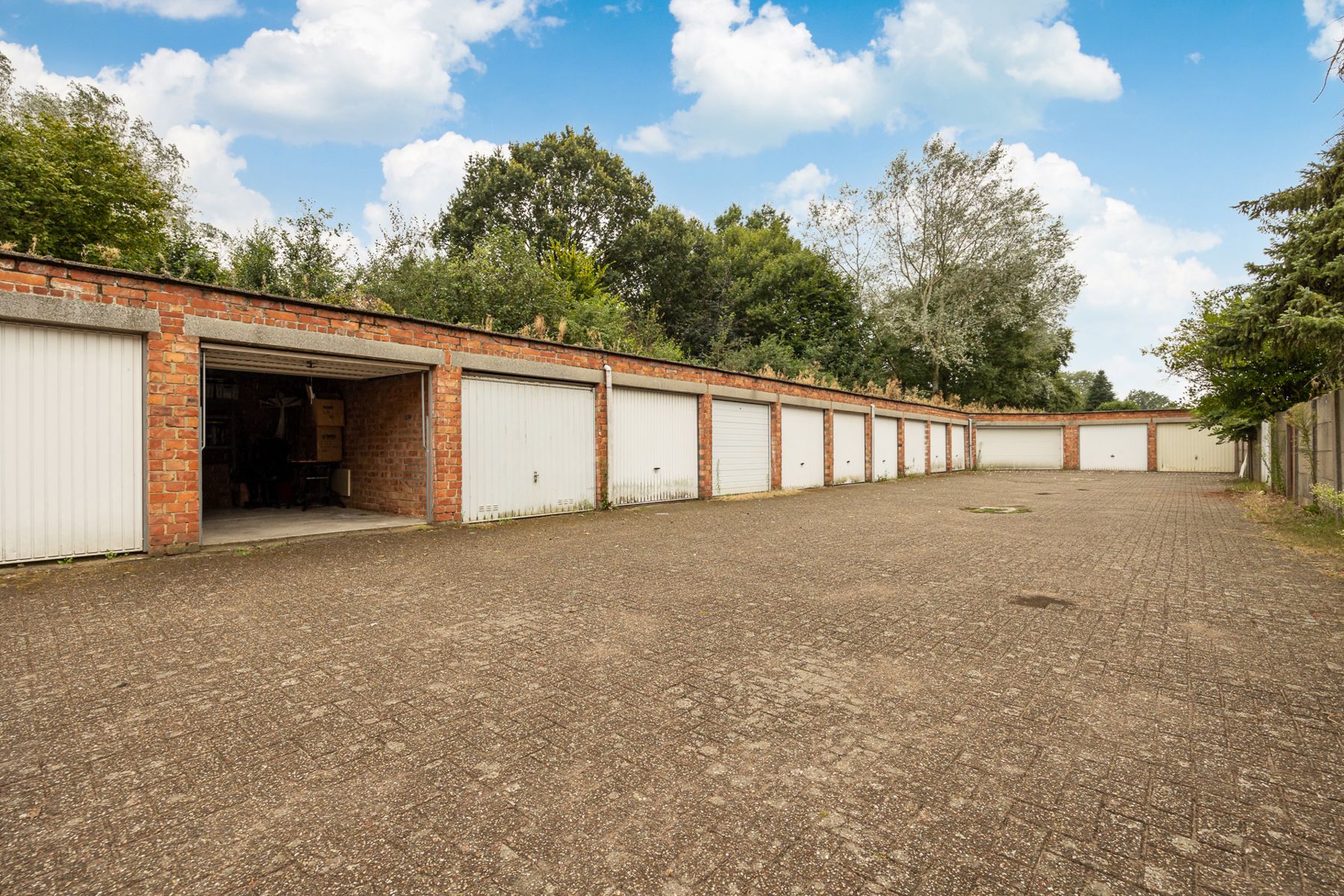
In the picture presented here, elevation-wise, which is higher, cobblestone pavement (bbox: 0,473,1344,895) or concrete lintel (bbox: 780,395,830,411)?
concrete lintel (bbox: 780,395,830,411)

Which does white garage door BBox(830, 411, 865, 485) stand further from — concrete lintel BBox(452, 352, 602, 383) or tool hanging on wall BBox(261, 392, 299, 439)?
tool hanging on wall BBox(261, 392, 299, 439)

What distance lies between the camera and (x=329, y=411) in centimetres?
1042

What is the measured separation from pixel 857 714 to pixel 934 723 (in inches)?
12.6

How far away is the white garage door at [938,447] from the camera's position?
23609 millimetres

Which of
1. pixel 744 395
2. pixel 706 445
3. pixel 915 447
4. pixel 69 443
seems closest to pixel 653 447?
pixel 706 445

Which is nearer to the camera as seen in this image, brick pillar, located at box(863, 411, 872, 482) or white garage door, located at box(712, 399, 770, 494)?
white garage door, located at box(712, 399, 770, 494)

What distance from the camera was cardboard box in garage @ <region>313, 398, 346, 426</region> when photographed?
33.7 ft

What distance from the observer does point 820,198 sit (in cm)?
3092

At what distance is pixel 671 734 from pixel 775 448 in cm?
1266

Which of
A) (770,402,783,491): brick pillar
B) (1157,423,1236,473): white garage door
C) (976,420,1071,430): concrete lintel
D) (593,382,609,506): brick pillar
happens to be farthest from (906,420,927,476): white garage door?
(593,382,609,506): brick pillar

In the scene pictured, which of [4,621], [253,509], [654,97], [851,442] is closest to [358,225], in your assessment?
[654,97]

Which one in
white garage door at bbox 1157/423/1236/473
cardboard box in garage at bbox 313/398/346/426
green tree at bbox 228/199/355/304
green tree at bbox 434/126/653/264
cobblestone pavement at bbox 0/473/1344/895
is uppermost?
green tree at bbox 434/126/653/264

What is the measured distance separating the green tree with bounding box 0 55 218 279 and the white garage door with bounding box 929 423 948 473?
24.1 meters

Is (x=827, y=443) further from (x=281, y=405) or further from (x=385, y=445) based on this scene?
(x=281, y=405)
